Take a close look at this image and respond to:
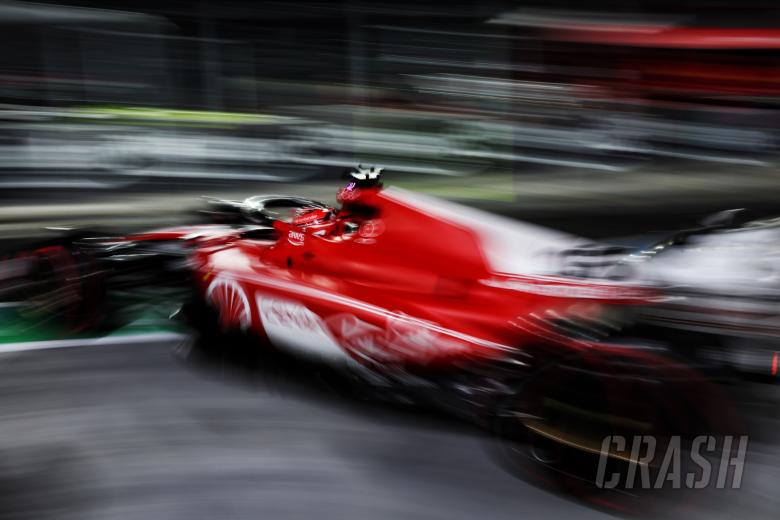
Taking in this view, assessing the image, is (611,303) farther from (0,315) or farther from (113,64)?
(113,64)

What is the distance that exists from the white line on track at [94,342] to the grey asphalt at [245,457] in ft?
1.37

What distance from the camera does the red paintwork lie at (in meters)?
2.78

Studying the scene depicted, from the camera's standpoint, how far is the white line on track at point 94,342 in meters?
4.16

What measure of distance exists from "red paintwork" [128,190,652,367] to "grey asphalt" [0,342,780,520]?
0.33 meters

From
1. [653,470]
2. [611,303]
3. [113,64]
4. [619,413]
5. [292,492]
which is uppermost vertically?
[113,64]

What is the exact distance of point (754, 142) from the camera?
27.7ft

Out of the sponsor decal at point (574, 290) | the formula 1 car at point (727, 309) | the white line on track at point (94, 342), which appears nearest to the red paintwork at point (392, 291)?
the sponsor decal at point (574, 290)

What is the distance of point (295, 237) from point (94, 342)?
155 cm

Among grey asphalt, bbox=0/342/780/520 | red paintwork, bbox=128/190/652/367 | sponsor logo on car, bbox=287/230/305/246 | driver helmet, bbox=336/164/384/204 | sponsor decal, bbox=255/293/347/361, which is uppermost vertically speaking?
driver helmet, bbox=336/164/384/204

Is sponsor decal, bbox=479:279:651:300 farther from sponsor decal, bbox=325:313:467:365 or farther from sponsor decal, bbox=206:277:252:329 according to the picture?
sponsor decal, bbox=206:277:252:329

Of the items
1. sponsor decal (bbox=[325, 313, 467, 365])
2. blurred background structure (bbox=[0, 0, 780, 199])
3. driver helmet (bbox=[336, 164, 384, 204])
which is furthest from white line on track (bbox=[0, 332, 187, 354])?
blurred background structure (bbox=[0, 0, 780, 199])

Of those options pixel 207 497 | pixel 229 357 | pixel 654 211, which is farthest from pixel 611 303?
pixel 654 211

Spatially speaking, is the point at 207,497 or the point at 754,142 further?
the point at 754,142

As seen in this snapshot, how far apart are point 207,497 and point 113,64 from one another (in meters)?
7.12
